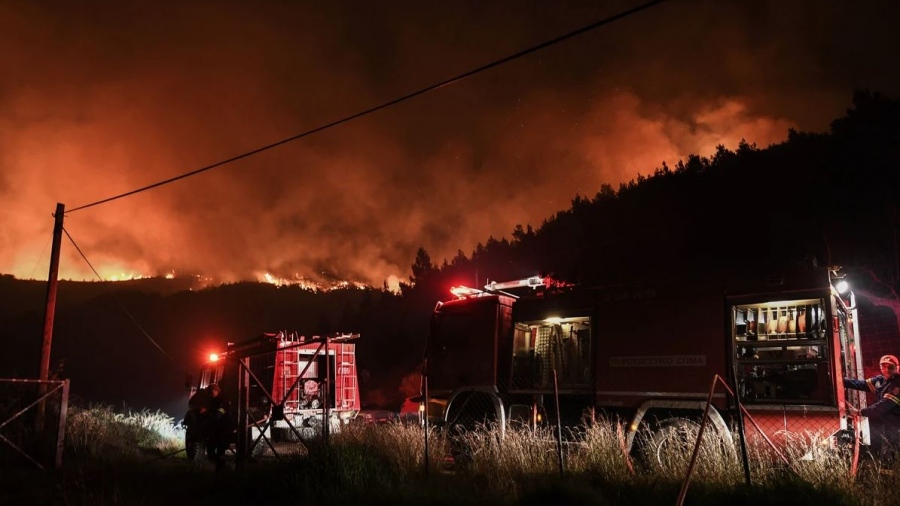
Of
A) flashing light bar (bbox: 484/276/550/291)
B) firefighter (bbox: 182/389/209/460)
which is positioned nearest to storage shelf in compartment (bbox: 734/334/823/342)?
flashing light bar (bbox: 484/276/550/291)

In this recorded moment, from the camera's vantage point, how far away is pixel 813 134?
25.2 meters

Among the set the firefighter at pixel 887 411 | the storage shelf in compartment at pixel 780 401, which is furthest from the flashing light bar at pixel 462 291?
the firefighter at pixel 887 411

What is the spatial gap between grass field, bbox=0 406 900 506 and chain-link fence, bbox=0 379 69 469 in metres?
0.77

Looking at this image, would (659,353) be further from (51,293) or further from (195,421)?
(51,293)

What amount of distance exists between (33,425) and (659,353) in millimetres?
13076

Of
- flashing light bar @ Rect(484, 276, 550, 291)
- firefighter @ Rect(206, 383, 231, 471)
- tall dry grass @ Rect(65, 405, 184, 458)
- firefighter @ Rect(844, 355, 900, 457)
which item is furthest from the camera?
tall dry grass @ Rect(65, 405, 184, 458)

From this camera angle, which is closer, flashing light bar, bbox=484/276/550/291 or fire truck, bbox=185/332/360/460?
flashing light bar, bbox=484/276/550/291

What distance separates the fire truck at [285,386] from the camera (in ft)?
41.1

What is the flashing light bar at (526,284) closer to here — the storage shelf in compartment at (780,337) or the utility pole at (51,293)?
the storage shelf in compartment at (780,337)

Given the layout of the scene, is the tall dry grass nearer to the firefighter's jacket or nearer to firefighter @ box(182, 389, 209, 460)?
firefighter @ box(182, 389, 209, 460)

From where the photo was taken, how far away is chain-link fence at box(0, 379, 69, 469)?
34.9ft

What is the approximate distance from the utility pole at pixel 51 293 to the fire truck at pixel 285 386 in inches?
139

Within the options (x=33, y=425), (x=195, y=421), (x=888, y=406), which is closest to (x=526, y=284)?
(x=888, y=406)

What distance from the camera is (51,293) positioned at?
1441 centimetres
